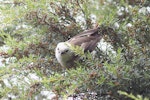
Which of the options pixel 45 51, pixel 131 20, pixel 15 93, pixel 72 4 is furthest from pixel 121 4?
pixel 15 93

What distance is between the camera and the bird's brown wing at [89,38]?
1.12 meters

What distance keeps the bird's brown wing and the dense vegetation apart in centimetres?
3

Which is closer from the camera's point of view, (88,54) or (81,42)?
(88,54)

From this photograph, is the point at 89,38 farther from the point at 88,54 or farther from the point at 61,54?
Answer: the point at 88,54

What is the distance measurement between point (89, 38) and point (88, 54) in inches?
9.3

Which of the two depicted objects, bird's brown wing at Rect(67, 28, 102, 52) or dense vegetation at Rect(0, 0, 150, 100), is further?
bird's brown wing at Rect(67, 28, 102, 52)

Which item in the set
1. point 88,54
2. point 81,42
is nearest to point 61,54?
point 81,42

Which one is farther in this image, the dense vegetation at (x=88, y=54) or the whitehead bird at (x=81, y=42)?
the whitehead bird at (x=81, y=42)

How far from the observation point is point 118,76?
34.9 inches

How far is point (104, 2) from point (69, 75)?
0.86ft

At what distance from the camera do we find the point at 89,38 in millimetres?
1186

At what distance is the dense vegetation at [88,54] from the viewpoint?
907 millimetres

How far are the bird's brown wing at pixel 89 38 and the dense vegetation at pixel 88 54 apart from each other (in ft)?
0.09

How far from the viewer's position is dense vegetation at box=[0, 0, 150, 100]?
0.91m
